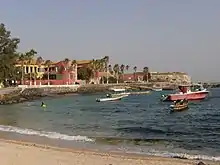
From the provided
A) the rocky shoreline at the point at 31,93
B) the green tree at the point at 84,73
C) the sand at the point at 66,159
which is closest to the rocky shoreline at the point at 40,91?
the rocky shoreline at the point at 31,93

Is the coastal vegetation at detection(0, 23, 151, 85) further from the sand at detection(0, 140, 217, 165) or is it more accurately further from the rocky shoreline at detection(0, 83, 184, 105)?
the sand at detection(0, 140, 217, 165)

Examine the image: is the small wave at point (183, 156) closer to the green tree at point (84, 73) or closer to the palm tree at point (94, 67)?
the green tree at point (84, 73)

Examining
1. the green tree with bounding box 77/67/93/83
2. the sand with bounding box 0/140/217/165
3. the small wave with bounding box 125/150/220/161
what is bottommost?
the small wave with bounding box 125/150/220/161

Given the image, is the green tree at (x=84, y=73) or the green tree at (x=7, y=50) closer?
the green tree at (x=7, y=50)

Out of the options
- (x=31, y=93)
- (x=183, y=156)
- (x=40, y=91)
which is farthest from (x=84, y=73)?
(x=183, y=156)

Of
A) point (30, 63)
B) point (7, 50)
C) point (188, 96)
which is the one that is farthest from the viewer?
point (30, 63)

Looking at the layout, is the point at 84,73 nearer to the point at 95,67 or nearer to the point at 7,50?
the point at 95,67

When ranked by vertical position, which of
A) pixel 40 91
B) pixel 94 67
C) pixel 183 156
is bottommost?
pixel 183 156

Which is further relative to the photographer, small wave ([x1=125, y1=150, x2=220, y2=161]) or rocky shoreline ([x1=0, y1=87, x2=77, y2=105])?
rocky shoreline ([x1=0, y1=87, x2=77, y2=105])

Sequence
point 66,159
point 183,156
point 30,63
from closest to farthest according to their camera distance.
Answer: point 66,159 → point 183,156 → point 30,63

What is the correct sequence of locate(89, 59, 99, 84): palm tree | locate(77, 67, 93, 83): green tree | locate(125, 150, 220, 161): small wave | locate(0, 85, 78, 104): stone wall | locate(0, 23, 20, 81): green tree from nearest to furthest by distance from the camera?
locate(125, 150, 220, 161): small wave
locate(0, 85, 78, 104): stone wall
locate(0, 23, 20, 81): green tree
locate(77, 67, 93, 83): green tree
locate(89, 59, 99, 84): palm tree

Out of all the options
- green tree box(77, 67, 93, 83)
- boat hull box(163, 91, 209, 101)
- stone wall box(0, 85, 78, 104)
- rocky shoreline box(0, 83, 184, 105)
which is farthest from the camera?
green tree box(77, 67, 93, 83)

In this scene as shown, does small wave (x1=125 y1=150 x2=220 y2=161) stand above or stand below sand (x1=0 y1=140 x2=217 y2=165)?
below

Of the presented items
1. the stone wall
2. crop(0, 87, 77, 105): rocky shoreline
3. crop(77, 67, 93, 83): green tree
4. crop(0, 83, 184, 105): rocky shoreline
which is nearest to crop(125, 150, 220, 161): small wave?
crop(0, 83, 184, 105): rocky shoreline
